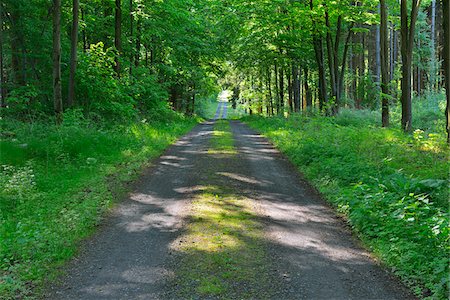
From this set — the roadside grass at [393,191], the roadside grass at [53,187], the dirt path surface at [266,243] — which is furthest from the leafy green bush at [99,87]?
the roadside grass at [393,191]

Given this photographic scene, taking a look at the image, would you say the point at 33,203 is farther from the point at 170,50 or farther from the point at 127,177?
the point at 170,50

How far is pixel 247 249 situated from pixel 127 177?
5240 mm

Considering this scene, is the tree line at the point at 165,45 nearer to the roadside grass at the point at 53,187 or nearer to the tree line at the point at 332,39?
the tree line at the point at 332,39

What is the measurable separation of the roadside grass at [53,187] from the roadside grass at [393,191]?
4515 millimetres

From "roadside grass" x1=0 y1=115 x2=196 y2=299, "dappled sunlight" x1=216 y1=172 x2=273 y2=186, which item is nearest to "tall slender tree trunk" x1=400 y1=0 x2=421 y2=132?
"dappled sunlight" x1=216 y1=172 x2=273 y2=186

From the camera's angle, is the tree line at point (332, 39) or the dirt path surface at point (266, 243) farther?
the tree line at point (332, 39)

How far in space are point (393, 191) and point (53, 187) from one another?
274 inches

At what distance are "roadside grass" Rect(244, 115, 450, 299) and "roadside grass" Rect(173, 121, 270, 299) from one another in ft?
5.72

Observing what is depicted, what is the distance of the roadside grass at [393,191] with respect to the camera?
503 cm

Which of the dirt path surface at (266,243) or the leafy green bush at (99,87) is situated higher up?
the leafy green bush at (99,87)

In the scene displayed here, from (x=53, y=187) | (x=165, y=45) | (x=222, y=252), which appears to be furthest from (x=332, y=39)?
(x=222, y=252)

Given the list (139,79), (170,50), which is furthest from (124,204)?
(170,50)

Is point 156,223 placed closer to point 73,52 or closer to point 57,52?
point 57,52

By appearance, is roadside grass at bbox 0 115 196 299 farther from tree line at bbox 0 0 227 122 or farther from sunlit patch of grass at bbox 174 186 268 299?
tree line at bbox 0 0 227 122
